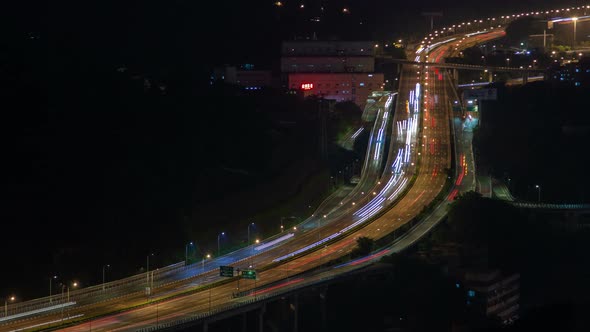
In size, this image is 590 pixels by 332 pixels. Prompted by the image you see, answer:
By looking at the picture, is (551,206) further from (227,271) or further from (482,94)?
(227,271)

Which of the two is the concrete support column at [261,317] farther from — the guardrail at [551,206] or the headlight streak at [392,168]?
the guardrail at [551,206]

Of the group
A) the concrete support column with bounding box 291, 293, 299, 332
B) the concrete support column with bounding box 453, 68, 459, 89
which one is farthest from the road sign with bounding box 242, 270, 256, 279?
the concrete support column with bounding box 453, 68, 459, 89

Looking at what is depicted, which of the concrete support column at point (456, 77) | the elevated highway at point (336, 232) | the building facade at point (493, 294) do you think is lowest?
the building facade at point (493, 294)

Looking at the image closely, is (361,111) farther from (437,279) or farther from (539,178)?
(437,279)

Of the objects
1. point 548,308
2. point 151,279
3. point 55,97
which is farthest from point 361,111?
point 548,308

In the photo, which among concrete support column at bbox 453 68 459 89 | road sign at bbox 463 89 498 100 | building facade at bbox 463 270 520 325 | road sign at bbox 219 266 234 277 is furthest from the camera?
concrete support column at bbox 453 68 459 89

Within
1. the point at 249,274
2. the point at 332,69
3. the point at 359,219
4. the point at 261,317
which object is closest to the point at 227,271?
the point at 249,274

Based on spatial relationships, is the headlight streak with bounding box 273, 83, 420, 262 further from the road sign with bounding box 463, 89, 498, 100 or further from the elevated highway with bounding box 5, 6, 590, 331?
the road sign with bounding box 463, 89, 498, 100

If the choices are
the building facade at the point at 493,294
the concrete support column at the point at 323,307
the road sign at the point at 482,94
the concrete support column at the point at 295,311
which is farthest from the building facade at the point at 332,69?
the concrete support column at the point at 295,311

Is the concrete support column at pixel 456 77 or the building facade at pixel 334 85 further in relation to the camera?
the concrete support column at pixel 456 77

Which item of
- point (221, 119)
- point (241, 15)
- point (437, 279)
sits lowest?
point (437, 279)

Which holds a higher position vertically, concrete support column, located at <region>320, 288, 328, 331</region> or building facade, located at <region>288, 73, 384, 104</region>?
building facade, located at <region>288, 73, 384, 104</region>
